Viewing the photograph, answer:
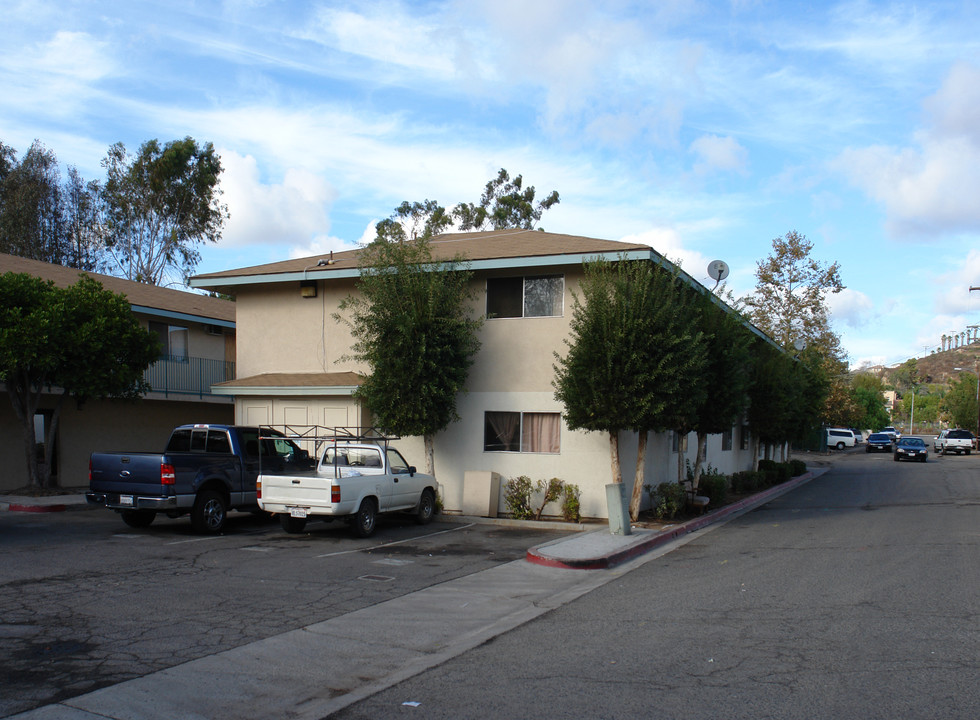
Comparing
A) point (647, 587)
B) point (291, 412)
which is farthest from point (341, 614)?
point (291, 412)

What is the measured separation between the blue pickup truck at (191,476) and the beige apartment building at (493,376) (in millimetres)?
2926

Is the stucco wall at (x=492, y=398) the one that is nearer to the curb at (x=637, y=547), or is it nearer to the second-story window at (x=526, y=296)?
the second-story window at (x=526, y=296)

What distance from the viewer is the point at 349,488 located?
13.4 metres

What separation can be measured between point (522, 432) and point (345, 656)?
10409mm

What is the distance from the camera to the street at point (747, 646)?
5.70 metres

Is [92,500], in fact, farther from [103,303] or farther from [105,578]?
[103,303]

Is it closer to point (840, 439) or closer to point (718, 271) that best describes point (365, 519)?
point (718, 271)

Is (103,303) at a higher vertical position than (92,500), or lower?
higher

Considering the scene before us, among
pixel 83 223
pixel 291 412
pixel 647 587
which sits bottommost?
pixel 647 587

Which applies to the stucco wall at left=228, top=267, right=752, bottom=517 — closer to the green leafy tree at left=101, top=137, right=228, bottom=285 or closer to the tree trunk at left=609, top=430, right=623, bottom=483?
the tree trunk at left=609, top=430, right=623, bottom=483

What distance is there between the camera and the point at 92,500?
13.9 metres

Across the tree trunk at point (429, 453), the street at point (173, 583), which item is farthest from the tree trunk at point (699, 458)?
the tree trunk at point (429, 453)

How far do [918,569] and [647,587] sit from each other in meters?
3.91

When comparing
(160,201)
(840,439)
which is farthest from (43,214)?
(840,439)
